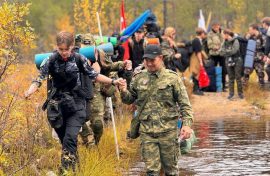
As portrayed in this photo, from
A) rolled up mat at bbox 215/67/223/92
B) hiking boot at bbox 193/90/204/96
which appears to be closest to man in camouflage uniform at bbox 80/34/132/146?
hiking boot at bbox 193/90/204/96

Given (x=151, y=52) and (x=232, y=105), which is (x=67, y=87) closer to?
(x=151, y=52)

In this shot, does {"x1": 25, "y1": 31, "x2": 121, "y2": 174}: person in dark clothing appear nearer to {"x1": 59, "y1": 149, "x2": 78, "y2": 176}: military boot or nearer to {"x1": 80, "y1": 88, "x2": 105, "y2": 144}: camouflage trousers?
{"x1": 59, "y1": 149, "x2": 78, "y2": 176}: military boot

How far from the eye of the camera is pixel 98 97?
9500 mm

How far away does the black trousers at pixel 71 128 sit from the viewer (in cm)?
779

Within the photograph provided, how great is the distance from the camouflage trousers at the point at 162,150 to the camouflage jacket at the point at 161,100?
75mm

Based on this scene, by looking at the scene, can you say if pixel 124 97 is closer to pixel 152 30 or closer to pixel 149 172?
pixel 149 172

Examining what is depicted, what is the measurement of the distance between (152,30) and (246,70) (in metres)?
6.08

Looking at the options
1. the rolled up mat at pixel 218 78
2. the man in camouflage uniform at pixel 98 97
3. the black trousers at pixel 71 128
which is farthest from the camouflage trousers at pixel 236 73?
the black trousers at pixel 71 128

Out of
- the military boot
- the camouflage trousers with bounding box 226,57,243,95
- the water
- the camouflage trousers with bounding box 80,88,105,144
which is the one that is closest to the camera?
the military boot

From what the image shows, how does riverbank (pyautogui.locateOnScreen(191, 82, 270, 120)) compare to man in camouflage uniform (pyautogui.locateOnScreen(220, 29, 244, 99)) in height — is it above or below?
below

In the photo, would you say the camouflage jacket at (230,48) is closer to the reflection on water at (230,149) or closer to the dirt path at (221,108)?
the dirt path at (221,108)

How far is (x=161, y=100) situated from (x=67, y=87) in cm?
124

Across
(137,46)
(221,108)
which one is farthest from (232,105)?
(137,46)

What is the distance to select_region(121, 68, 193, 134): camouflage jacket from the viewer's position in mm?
7293
